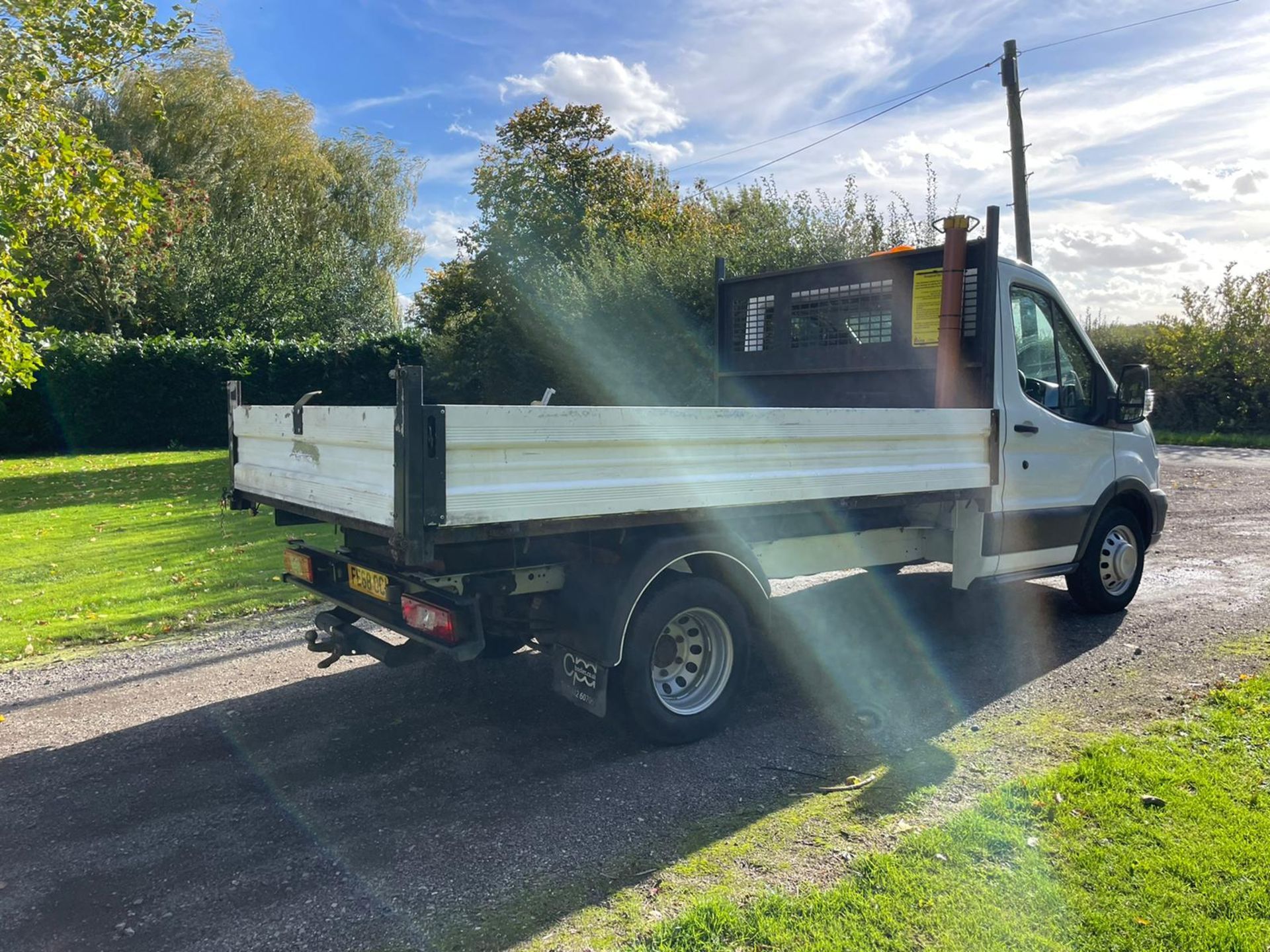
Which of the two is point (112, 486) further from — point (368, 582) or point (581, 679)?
point (581, 679)

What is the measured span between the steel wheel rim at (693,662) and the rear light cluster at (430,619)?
110cm

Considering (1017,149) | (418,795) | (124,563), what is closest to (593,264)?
(1017,149)

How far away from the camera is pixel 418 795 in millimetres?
3881

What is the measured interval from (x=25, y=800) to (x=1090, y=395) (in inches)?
263

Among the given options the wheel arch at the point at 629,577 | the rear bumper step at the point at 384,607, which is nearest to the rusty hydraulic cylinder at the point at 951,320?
the wheel arch at the point at 629,577

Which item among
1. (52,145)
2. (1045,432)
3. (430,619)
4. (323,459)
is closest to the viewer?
(430,619)

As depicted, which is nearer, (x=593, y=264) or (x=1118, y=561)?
(x=1118, y=561)

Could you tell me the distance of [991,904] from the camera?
2988 millimetres

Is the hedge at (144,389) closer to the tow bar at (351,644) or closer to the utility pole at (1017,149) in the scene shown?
the utility pole at (1017,149)

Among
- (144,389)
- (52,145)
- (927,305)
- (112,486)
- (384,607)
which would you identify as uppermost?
(52,145)

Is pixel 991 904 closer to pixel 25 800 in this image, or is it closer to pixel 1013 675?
pixel 1013 675

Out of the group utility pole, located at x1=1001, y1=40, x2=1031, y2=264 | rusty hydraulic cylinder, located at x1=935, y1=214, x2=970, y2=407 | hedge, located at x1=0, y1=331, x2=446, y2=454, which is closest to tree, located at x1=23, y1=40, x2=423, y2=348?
hedge, located at x1=0, y1=331, x2=446, y2=454

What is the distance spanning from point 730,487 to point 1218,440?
21468 millimetres

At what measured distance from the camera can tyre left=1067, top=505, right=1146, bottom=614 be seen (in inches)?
259
